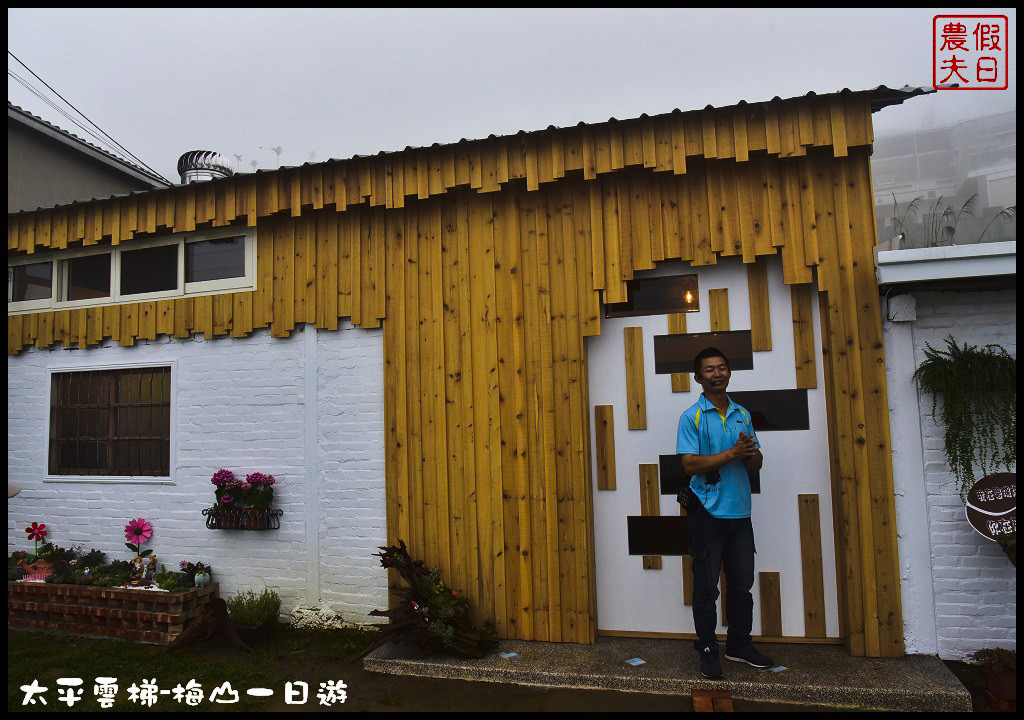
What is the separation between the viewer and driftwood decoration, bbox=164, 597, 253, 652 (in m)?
5.04

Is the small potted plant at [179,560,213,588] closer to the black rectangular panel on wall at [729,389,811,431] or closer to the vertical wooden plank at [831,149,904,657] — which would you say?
the black rectangular panel on wall at [729,389,811,431]

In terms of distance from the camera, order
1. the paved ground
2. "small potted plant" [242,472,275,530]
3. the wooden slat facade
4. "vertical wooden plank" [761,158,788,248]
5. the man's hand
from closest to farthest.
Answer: the paved ground, the man's hand, the wooden slat facade, "vertical wooden plank" [761,158,788,248], "small potted plant" [242,472,275,530]

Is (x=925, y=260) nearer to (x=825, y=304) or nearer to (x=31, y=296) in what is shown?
(x=825, y=304)

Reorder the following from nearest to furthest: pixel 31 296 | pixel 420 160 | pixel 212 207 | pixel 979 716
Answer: pixel 979 716 < pixel 420 160 < pixel 212 207 < pixel 31 296

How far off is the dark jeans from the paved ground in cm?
29

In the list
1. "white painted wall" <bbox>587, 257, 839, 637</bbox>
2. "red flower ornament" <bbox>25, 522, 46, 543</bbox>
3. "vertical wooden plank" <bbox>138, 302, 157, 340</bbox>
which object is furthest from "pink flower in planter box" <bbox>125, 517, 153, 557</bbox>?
"white painted wall" <bbox>587, 257, 839, 637</bbox>

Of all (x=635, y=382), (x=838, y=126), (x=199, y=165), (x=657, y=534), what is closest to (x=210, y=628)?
(x=657, y=534)

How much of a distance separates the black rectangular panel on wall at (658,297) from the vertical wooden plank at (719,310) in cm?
12

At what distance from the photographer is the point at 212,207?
5.74 metres

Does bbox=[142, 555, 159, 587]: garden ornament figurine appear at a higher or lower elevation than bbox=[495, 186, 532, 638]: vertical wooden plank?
lower

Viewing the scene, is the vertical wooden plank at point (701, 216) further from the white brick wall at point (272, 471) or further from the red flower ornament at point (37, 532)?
the red flower ornament at point (37, 532)

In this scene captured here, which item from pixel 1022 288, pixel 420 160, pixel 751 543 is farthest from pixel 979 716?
pixel 420 160

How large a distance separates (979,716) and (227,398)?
19.2 ft

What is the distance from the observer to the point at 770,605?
4508 mm
